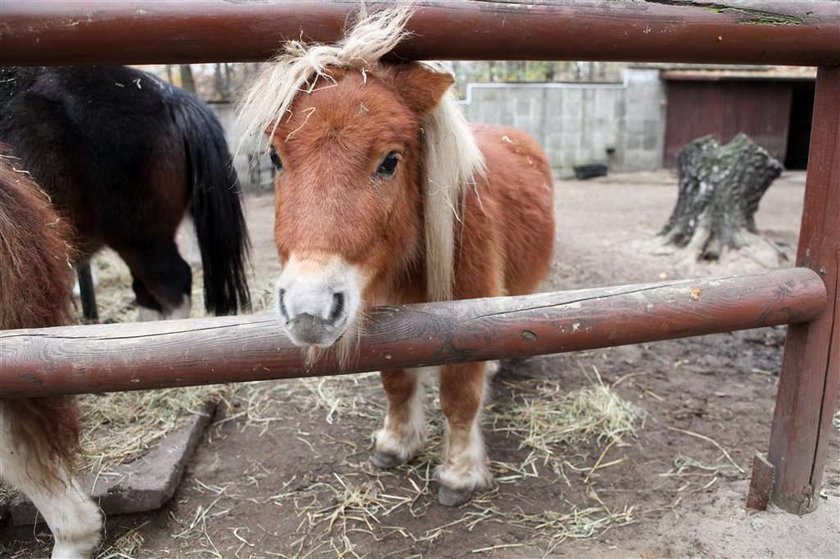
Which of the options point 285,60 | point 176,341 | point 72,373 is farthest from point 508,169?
point 72,373

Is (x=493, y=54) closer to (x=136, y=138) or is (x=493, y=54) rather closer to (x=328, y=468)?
(x=328, y=468)

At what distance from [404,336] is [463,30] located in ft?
2.89

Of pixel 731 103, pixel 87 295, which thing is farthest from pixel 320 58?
pixel 731 103

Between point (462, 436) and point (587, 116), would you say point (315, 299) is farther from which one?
point (587, 116)

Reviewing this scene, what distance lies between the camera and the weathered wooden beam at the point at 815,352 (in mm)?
1979

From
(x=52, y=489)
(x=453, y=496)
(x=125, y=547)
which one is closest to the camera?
(x=52, y=489)

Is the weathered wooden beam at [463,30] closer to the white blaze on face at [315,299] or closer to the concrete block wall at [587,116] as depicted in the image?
the white blaze on face at [315,299]

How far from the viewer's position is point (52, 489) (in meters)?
2.04

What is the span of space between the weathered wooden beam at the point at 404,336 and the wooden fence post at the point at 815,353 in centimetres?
19

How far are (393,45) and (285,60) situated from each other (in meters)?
0.31

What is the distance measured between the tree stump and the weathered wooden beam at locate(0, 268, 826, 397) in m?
3.80

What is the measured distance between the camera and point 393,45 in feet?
5.29

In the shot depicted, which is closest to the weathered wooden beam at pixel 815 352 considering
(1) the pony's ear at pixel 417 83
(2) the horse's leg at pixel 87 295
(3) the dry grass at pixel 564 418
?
(3) the dry grass at pixel 564 418

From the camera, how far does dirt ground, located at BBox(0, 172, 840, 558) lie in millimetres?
2254
